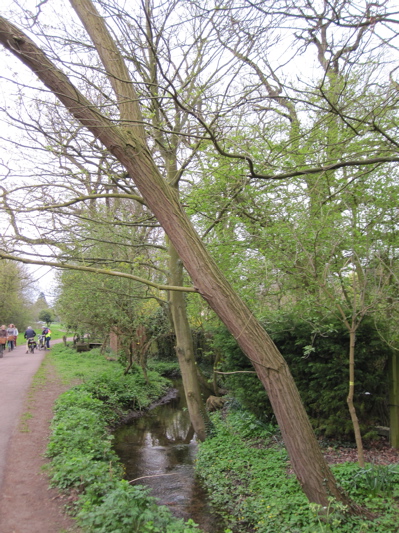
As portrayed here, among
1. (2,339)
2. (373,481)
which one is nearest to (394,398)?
(373,481)

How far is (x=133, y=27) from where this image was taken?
18.1 ft

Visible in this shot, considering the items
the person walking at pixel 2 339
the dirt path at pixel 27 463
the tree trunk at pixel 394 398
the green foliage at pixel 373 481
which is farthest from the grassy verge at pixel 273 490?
the person walking at pixel 2 339

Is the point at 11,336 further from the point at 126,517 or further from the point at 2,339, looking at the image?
the point at 126,517

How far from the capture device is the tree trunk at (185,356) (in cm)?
926

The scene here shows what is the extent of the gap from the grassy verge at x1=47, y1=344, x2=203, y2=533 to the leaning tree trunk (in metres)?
1.51

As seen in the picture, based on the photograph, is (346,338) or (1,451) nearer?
(1,451)

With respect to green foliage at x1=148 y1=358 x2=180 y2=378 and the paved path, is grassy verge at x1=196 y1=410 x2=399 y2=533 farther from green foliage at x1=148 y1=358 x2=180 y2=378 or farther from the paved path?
green foliage at x1=148 y1=358 x2=180 y2=378

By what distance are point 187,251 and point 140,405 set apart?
29.7ft

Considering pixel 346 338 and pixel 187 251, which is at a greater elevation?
pixel 187 251

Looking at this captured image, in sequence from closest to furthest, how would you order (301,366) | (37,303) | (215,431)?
(301,366), (215,431), (37,303)

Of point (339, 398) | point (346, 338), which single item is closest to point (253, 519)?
point (339, 398)

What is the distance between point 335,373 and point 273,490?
223cm

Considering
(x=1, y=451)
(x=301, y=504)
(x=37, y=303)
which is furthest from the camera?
(x=37, y=303)

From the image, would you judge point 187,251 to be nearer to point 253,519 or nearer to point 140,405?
point 253,519
